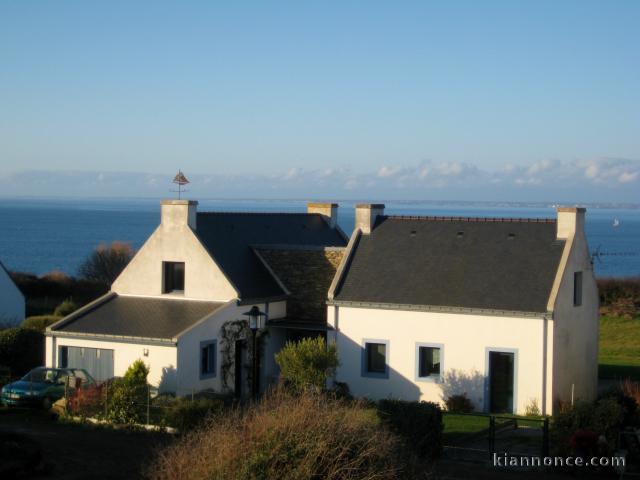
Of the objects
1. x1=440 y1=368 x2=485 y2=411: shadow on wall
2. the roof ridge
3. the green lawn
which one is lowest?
the green lawn

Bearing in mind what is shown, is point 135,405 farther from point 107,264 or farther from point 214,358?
point 107,264

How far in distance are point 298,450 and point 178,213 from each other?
20459 millimetres

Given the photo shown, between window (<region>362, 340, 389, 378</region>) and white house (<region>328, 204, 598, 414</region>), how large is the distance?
0.03 metres

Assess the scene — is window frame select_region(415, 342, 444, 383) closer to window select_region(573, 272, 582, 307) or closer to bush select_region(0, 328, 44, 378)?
window select_region(573, 272, 582, 307)

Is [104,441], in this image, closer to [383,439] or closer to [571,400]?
[383,439]

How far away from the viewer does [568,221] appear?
30734mm

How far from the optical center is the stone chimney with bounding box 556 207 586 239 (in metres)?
30.6

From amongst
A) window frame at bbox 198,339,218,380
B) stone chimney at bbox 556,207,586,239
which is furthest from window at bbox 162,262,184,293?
stone chimney at bbox 556,207,586,239

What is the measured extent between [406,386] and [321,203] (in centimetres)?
1316

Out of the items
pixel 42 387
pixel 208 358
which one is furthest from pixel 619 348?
pixel 42 387

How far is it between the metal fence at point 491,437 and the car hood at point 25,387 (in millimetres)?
12090

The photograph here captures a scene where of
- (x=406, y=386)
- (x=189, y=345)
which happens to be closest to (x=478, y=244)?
(x=406, y=386)

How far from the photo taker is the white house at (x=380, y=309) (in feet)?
95.8

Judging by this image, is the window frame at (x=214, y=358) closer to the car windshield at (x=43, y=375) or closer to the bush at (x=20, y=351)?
the car windshield at (x=43, y=375)
